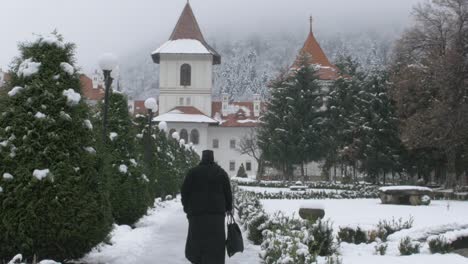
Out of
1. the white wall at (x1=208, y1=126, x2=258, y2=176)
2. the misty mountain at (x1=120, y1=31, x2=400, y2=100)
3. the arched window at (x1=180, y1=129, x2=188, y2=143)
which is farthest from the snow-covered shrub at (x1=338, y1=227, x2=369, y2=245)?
the misty mountain at (x1=120, y1=31, x2=400, y2=100)

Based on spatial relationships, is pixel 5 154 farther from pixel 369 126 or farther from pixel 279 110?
pixel 279 110

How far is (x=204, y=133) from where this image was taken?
66438 millimetres

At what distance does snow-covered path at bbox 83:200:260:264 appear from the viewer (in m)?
8.62

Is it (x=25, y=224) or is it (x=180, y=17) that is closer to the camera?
(x=25, y=224)

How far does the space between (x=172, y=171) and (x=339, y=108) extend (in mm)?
22216

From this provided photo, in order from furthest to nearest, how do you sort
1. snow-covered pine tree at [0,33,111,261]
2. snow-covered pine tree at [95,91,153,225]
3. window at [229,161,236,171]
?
window at [229,161,236,171] → snow-covered pine tree at [95,91,153,225] → snow-covered pine tree at [0,33,111,261]

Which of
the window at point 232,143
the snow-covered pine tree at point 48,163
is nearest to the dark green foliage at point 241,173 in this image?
the window at point 232,143

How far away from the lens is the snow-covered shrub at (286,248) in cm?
670

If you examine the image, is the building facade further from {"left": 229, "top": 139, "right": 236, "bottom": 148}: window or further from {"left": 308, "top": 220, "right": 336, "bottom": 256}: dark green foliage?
{"left": 308, "top": 220, "right": 336, "bottom": 256}: dark green foliage

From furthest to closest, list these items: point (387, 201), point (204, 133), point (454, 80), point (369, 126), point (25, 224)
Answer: point (204, 133) → point (369, 126) → point (454, 80) → point (387, 201) → point (25, 224)

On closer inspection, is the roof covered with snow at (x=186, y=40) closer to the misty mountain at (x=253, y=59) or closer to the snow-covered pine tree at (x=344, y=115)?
the snow-covered pine tree at (x=344, y=115)

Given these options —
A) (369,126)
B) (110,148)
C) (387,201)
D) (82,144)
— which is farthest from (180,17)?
(82,144)

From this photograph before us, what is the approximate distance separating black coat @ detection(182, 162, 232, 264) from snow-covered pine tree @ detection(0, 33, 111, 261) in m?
1.88

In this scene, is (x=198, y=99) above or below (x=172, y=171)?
above
